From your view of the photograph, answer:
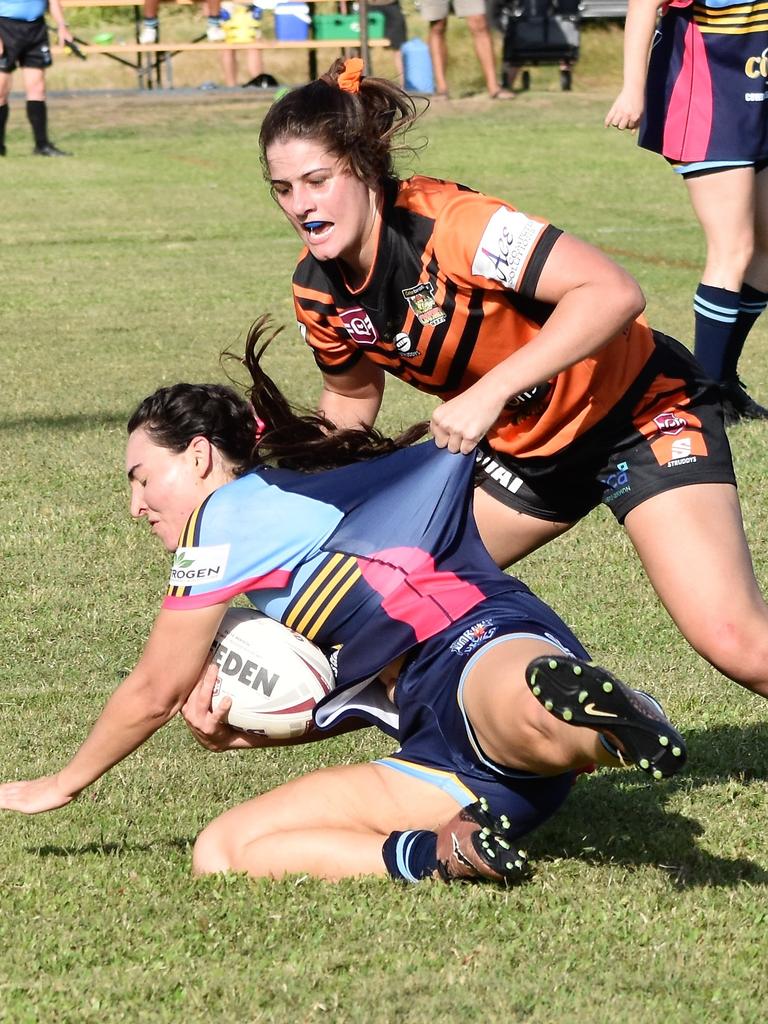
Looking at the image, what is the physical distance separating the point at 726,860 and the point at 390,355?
1307 mm

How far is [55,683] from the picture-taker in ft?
14.4

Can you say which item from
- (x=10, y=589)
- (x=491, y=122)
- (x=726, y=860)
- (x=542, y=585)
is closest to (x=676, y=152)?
(x=542, y=585)

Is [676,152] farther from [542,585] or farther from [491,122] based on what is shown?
[491,122]

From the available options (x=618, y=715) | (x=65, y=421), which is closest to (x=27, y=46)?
(x=65, y=421)

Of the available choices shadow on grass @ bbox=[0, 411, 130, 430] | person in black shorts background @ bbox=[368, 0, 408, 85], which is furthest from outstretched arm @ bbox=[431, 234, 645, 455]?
person in black shorts background @ bbox=[368, 0, 408, 85]

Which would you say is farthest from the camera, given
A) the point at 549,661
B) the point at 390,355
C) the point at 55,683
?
the point at 55,683

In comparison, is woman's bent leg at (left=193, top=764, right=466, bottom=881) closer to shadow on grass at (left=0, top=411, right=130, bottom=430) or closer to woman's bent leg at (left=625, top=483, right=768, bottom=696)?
woman's bent leg at (left=625, top=483, right=768, bottom=696)

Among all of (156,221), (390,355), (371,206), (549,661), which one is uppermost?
(371,206)

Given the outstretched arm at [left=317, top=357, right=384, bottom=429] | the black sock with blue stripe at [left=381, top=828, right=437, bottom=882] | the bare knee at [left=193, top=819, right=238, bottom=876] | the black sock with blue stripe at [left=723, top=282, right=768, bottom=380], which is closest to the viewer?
the black sock with blue stripe at [left=381, top=828, right=437, bottom=882]

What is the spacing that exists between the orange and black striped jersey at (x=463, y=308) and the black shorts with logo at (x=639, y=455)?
0.15 feet

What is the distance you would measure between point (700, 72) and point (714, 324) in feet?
3.05

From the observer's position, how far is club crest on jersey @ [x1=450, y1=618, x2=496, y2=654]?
10.5 ft

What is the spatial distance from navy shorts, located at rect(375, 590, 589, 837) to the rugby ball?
0.67ft

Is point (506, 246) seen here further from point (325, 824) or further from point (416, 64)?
point (416, 64)
